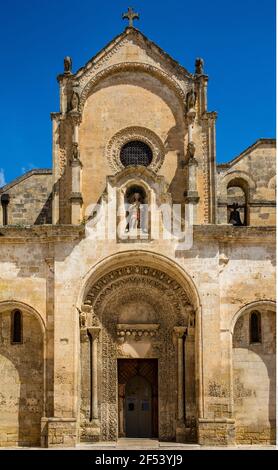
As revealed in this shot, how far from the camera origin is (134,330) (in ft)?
79.2

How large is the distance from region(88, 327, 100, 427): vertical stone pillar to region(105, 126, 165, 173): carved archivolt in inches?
244

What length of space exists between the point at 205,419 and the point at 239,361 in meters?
2.10

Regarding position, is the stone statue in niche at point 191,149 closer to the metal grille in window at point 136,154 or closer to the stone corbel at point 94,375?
the metal grille in window at point 136,154

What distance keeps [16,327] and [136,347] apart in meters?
3.74

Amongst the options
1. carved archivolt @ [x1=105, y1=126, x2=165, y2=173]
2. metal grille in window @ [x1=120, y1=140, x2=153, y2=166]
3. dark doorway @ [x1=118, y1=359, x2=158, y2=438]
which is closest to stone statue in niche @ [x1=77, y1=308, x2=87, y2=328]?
dark doorway @ [x1=118, y1=359, x2=158, y2=438]

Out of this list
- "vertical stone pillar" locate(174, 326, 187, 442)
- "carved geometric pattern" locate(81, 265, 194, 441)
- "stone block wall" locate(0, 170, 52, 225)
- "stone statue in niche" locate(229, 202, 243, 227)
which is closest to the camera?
"vertical stone pillar" locate(174, 326, 187, 442)

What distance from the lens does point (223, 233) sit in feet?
75.8

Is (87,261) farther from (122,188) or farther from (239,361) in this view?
(239,361)

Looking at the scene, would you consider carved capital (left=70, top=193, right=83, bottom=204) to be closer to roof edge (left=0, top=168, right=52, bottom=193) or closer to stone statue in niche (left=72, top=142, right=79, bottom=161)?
stone statue in niche (left=72, top=142, right=79, bottom=161)

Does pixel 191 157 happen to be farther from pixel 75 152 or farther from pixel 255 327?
pixel 255 327

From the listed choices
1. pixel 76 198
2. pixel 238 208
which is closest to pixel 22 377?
pixel 76 198

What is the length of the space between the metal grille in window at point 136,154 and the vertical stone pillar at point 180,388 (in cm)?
644

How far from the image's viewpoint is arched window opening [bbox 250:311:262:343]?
77.2ft
